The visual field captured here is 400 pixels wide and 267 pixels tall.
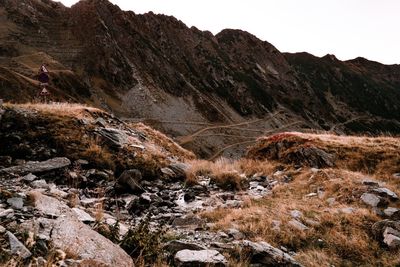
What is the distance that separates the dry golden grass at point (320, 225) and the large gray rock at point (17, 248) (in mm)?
4735

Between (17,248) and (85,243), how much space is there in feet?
3.67

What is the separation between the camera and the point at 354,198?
440 inches

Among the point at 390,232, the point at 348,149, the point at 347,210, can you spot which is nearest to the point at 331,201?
the point at 347,210

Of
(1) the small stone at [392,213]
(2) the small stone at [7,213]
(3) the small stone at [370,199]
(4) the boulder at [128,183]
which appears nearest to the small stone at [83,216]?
(2) the small stone at [7,213]

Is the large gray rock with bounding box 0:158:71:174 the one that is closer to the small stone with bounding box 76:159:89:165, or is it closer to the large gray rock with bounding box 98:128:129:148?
the small stone with bounding box 76:159:89:165

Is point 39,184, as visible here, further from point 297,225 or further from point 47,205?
point 297,225

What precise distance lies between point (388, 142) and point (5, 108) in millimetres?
17175

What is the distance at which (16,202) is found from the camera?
250 inches

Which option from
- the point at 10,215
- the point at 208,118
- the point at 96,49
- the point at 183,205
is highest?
the point at 96,49

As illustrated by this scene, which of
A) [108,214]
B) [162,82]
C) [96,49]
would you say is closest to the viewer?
[108,214]

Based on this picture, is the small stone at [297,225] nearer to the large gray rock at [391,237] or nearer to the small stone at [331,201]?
the large gray rock at [391,237]

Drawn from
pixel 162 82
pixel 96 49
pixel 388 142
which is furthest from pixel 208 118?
pixel 388 142

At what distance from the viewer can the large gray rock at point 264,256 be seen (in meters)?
6.89

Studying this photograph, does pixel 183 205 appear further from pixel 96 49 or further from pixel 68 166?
pixel 96 49
